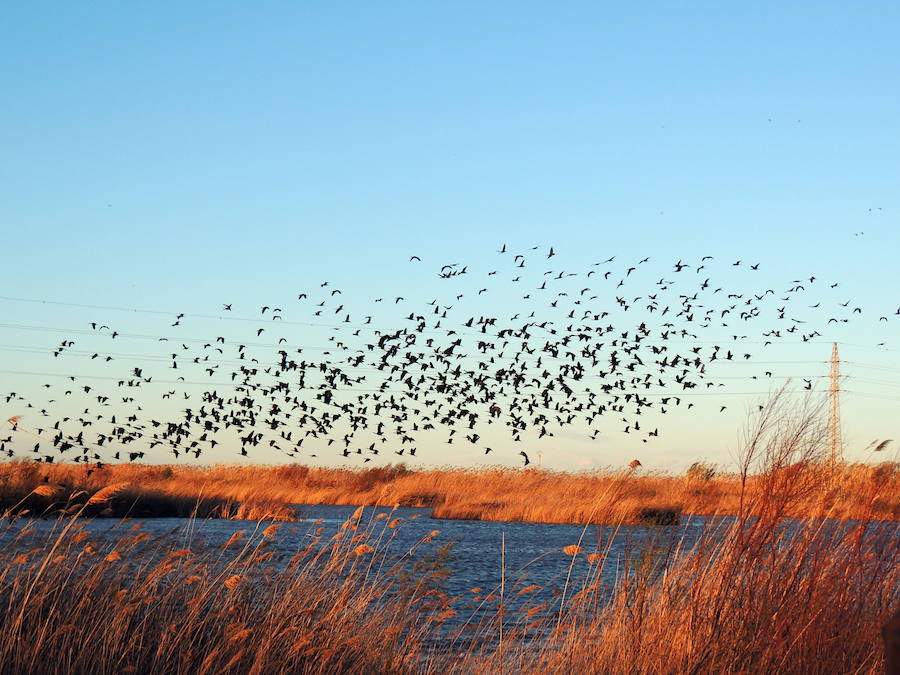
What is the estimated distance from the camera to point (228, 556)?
16.4m

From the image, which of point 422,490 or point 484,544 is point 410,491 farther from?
point 484,544

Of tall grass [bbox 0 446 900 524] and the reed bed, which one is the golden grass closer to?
tall grass [bbox 0 446 900 524]

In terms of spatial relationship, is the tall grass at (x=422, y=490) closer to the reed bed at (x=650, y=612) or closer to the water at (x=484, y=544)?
the water at (x=484, y=544)

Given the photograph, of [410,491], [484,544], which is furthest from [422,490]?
[484,544]

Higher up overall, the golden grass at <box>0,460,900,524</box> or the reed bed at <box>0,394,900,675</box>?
the reed bed at <box>0,394,900,675</box>


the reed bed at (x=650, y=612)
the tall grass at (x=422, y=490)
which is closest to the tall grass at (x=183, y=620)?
the reed bed at (x=650, y=612)

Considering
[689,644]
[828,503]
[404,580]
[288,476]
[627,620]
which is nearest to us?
[689,644]

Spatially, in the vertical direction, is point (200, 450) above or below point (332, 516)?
above

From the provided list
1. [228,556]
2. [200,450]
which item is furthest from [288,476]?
[228,556]

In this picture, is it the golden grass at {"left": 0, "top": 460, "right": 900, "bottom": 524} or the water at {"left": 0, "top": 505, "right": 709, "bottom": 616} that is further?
the golden grass at {"left": 0, "top": 460, "right": 900, "bottom": 524}

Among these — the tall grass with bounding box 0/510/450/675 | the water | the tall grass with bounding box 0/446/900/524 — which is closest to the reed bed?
the tall grass with bounding box 0/510/450/675

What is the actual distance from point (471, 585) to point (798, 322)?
9612 mm

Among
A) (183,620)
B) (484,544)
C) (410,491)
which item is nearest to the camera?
(183,620)

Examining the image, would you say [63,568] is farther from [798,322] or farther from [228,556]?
[798,322]
